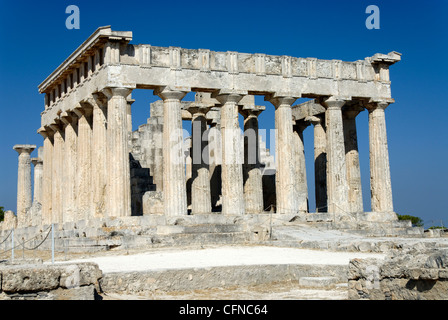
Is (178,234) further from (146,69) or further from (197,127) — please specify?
(197,127)

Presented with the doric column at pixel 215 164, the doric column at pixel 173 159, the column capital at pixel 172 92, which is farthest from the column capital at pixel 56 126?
the column capital at pixel 172 92

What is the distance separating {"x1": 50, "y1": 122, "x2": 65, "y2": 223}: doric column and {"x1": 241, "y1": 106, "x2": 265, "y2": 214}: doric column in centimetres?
1026

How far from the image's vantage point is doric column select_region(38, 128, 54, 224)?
39.6m

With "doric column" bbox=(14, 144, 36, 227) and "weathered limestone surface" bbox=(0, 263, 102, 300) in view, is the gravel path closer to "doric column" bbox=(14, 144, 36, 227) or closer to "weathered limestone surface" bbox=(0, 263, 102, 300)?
"weathered limestone surface" bbox=(0, 263, 102, 300)

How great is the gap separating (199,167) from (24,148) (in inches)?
778

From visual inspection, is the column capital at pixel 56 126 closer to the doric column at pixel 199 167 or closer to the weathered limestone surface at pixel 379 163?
the doric column at pixel 199 167

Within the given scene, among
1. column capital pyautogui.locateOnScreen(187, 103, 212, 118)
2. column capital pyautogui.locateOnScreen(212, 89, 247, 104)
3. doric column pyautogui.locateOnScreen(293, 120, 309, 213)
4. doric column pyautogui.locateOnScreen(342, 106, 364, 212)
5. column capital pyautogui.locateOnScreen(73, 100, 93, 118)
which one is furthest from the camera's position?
doric column pyautogui.locateOnScreen(293, 120, 309, 213)

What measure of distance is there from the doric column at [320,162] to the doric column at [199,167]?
6770mm

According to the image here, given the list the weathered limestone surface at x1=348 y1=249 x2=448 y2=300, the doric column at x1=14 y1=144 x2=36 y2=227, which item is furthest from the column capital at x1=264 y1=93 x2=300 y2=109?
the doric column at x1=14 y1=144 x2=36 y2=227

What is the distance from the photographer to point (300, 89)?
34.0 m

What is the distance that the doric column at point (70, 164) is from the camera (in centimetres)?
3519

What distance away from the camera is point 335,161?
113 feet
